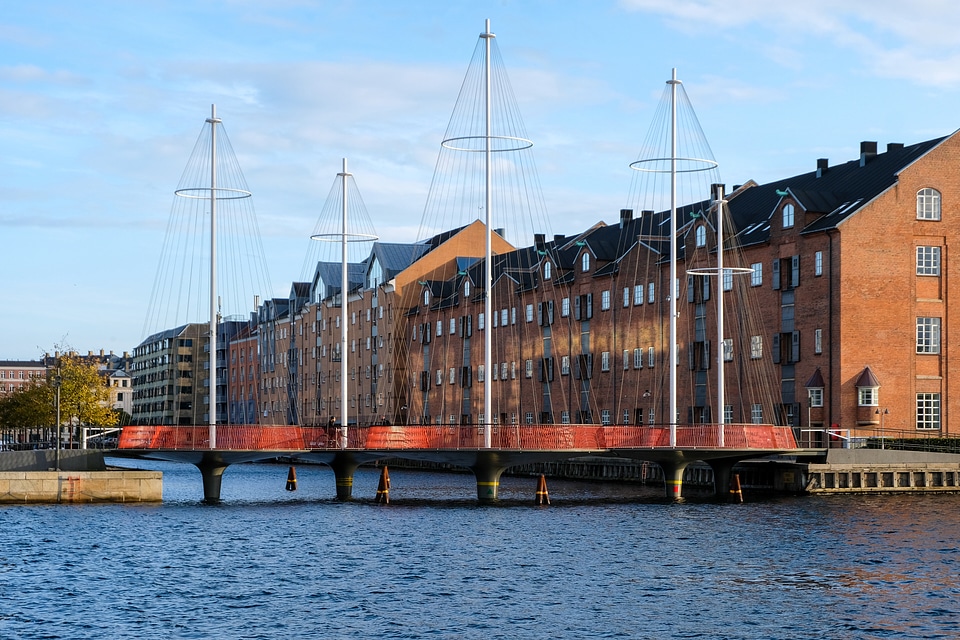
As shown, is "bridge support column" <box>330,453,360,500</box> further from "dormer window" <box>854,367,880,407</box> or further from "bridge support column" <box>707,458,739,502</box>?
"dormer window" <box>854,367,880,407</box>

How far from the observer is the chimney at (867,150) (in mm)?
91938

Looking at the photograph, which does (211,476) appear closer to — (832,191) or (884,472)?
(884,472)

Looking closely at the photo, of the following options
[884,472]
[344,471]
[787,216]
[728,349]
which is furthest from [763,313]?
[344,471]

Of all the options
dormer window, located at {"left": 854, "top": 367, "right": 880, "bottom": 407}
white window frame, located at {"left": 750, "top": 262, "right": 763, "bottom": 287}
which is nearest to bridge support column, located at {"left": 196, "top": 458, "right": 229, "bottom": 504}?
dormer window, located at {"left": 854, "top": 367, "right": 880, "bottom": 407}

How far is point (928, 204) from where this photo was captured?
8500cm

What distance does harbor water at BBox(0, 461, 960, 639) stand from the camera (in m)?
33.1

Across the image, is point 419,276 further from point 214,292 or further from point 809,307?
point 214,292

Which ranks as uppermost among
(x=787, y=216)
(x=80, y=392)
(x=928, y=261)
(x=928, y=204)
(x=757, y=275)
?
(x=928, y=204)

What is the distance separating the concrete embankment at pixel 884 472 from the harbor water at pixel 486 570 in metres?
3.16

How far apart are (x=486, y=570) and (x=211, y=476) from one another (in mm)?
29440

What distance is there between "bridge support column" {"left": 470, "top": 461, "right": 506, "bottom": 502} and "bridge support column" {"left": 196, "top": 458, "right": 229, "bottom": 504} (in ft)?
40.9

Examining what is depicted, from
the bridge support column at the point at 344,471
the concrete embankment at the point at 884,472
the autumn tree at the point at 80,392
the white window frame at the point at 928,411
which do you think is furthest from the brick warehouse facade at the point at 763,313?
the autumn tree at the point at 80,392

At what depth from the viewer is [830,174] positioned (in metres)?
95.2

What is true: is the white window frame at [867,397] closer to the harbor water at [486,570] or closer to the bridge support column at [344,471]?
the harbor water at [486,570]
